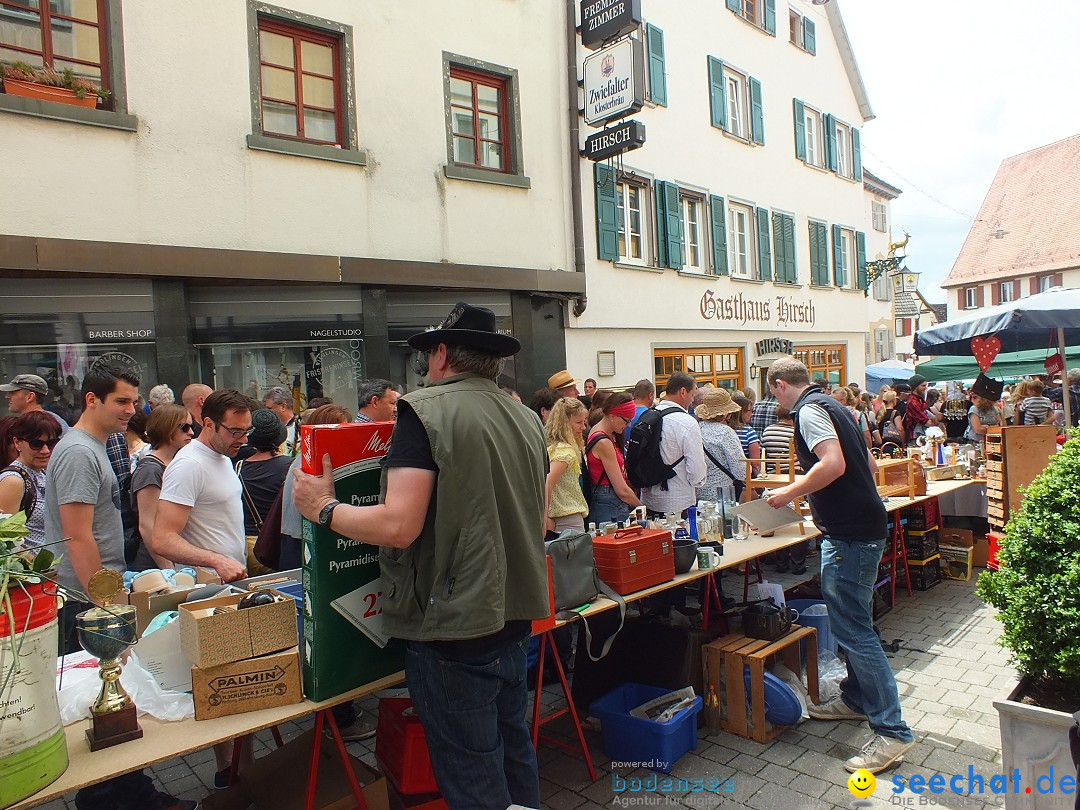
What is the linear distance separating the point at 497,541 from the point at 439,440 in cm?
39

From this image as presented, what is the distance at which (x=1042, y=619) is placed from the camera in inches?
121

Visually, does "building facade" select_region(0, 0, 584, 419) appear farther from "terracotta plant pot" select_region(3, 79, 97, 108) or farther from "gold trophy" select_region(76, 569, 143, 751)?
"gold trophy" select_region(76, 569, 143, 751)

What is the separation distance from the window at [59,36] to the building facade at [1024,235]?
40646 millimetres

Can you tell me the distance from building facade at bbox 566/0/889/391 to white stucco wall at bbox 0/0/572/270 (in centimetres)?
169

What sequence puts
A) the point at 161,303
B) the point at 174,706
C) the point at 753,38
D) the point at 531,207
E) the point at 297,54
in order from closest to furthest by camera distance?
the point at 174,706
the point at 161,303
the point at 297,54
the point at 531,207
the point at 753,38

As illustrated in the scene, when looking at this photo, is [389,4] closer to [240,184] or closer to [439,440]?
[240,184]

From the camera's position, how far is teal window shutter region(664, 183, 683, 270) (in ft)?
45.0

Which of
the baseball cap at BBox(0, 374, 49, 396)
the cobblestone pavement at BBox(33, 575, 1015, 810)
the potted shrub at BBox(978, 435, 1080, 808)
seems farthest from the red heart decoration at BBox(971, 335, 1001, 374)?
the baseball cap at BBox(0, 374, 49, 396)

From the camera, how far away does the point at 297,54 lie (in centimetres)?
909

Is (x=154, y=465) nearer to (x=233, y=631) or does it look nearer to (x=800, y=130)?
(x=233, y=631)

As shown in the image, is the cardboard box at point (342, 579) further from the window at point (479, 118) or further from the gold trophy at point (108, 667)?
the window at point (479, 118)

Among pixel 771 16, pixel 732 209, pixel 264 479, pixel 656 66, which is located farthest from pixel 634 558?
pixel 771 16

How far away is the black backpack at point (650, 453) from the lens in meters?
5.84

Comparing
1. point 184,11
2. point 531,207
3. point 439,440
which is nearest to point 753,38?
point 531,207
